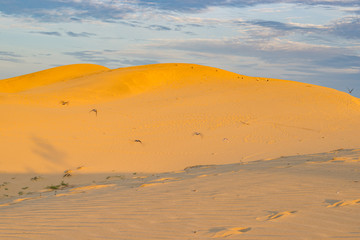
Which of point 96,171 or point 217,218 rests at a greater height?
point 217,218

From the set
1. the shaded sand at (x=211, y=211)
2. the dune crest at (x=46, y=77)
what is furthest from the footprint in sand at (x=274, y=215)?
the dune crest at (x=46, y=77)

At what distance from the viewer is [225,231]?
4223 millimetres

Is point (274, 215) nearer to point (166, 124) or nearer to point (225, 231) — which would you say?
point (225, 231)

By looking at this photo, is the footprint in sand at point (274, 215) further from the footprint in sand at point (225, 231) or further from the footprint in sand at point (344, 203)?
the footprint in sand at point (344, 203)

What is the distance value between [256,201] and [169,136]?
9.91 metres

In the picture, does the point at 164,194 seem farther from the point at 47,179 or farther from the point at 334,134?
the point at 334,134

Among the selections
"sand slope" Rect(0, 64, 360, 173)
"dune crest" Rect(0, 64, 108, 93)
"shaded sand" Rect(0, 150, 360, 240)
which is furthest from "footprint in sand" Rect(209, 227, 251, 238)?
"dune crest" Rect(0, 64, 108, 93)

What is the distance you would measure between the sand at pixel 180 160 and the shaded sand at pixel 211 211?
0.02 m

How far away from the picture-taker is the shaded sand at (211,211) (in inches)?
167

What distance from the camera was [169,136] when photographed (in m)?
15.3

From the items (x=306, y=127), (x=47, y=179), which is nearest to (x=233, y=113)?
(x=306, y=127)

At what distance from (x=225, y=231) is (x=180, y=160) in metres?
8.53

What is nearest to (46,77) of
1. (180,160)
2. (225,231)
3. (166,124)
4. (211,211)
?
(166,124)

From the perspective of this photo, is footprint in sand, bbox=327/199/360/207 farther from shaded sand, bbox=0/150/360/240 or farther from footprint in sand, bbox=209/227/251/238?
footprint in sand, bbox=209/227/251/238
